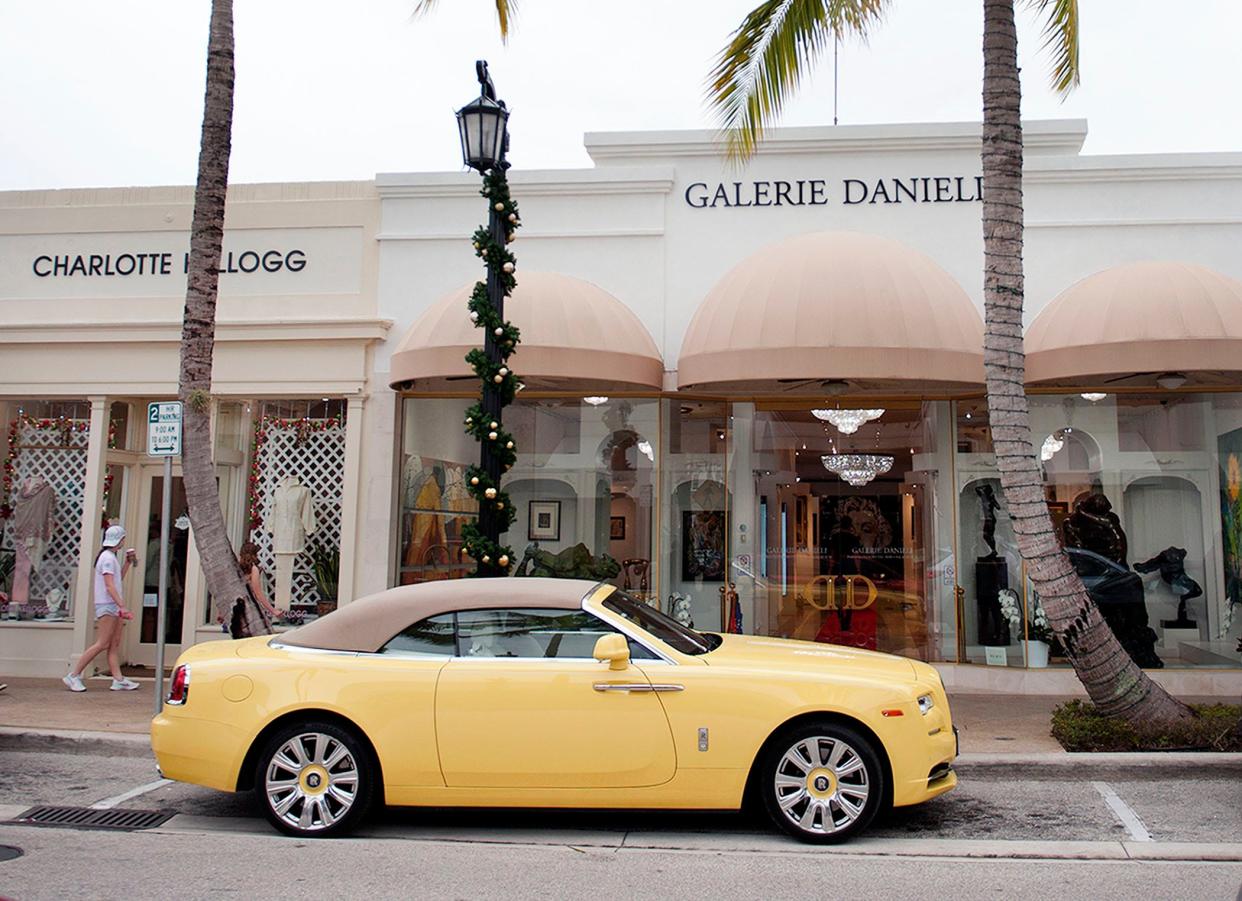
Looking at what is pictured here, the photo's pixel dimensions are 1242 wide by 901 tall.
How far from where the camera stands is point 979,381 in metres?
10.8

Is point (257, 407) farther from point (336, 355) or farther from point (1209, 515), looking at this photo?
point (1209, 515)

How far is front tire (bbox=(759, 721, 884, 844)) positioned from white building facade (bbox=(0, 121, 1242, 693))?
535 cm

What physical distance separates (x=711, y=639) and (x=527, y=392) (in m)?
6.04

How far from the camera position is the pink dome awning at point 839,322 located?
34.3 ft

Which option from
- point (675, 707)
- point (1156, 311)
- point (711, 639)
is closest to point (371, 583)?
point (711, 639)

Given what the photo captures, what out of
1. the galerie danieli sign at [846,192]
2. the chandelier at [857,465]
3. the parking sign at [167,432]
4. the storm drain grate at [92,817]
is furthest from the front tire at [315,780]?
the galerie danieli sign at [846,192]

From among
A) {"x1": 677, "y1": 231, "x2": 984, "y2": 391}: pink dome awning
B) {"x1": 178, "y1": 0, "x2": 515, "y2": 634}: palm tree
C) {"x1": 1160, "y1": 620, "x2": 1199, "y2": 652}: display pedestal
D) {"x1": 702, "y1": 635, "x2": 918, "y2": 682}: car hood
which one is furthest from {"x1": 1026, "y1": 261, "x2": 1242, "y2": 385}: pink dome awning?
{"x1": 178, "y1": 0, "x2": 515, "y2": 634}: palm tree

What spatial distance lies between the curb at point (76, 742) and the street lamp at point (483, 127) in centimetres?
542

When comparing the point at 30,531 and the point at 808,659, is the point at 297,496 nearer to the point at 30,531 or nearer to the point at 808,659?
the point at 30,531

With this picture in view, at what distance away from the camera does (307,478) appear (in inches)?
515

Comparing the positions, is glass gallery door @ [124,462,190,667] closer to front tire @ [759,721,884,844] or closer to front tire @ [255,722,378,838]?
front tire @ [255,722,378,838]

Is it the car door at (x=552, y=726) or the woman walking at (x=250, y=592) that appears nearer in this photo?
the car door at (x=552, y=726)

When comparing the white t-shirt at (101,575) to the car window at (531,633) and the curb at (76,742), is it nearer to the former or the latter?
the curb at (76,742)

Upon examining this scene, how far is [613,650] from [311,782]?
1990mm
